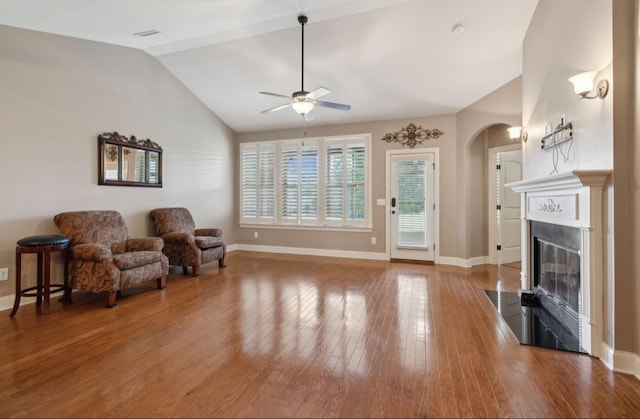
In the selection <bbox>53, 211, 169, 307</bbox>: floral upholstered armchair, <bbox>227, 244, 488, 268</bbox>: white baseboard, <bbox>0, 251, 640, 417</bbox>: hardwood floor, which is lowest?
<bbox>0, 251, 640, 417</bbox>: hardwood floor

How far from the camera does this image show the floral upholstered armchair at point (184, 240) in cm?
458

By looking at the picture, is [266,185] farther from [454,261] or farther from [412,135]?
[454,261]

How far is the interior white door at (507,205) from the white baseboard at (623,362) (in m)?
3.44

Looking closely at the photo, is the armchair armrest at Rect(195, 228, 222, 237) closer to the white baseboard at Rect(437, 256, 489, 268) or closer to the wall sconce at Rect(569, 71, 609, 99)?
the white baseboard at Rect(437, 256, 489, 268)

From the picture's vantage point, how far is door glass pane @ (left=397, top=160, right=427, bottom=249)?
18.2ft

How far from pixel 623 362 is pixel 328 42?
4305 mm

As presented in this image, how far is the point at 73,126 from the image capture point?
378 centimetres

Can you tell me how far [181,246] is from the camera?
4.61m

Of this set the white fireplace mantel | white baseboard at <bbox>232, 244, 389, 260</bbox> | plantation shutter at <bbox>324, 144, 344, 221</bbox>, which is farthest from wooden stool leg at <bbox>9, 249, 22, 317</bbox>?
the white fireplace mantel

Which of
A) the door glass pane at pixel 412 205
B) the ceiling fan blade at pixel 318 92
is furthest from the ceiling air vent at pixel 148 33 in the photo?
the door glass pane at pixel 412 205

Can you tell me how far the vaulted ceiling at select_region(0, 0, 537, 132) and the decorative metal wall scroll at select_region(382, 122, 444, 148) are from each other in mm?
284

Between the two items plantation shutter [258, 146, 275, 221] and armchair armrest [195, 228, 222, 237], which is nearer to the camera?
armchair armrest [195, 228, 222, 237]

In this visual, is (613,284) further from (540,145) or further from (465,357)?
(540,145)

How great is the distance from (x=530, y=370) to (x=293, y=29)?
14.1ft
